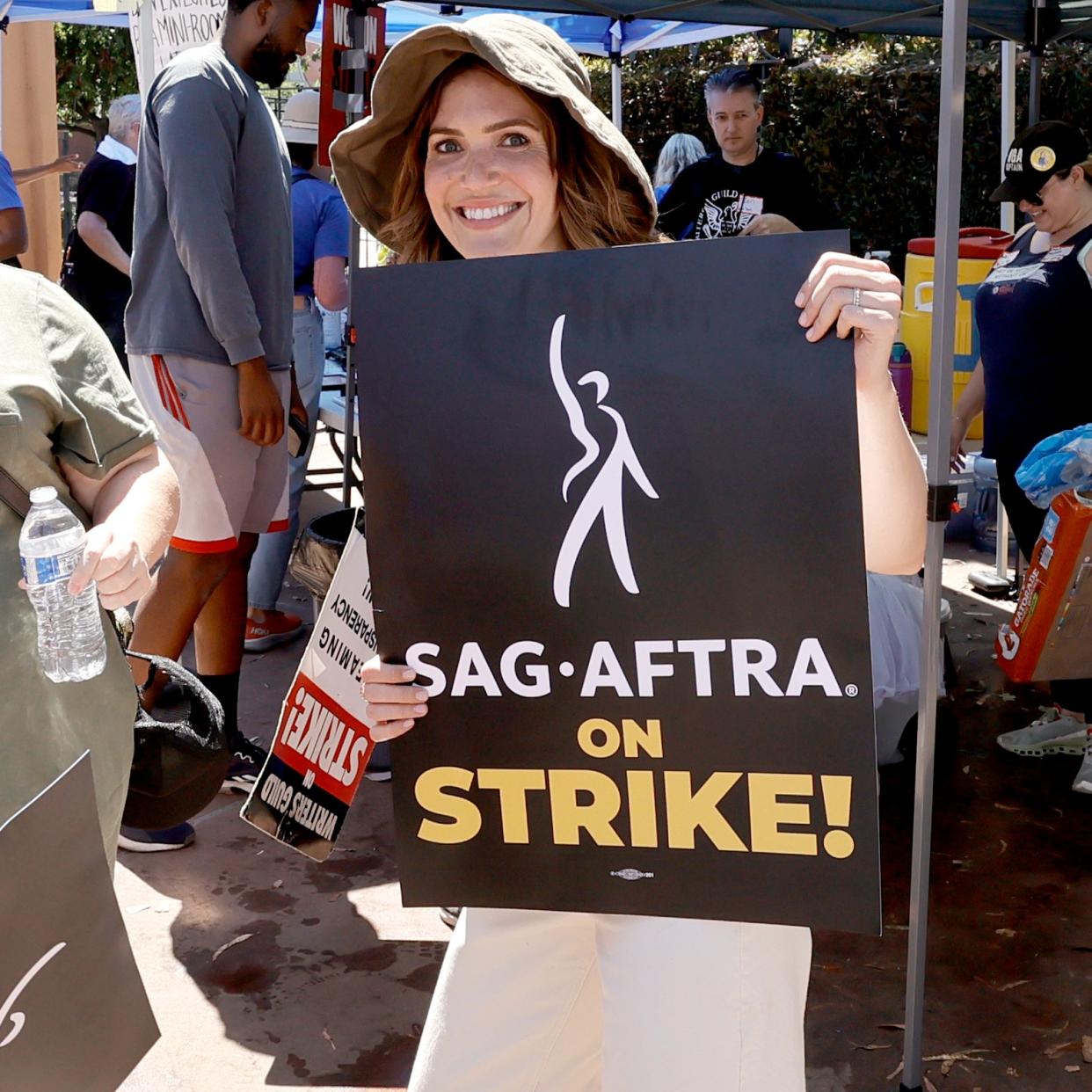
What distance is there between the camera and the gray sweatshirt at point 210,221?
3.41 m

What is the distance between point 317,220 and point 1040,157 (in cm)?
267

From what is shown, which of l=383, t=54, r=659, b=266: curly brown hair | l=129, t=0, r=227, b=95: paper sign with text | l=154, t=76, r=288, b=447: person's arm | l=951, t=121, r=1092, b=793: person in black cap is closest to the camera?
l=383, t=54, r=659, b=266: curly brown hair

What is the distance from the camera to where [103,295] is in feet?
20.7

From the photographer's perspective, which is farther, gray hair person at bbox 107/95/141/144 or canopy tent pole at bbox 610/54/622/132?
canopy tent pole at bbox 610/54/622/132

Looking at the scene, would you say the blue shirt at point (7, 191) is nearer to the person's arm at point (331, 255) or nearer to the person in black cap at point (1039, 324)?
the person's arm at point (331, 255)

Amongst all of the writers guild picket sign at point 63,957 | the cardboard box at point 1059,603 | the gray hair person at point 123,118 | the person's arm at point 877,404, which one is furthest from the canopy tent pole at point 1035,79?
the writers guild picket sign at point 63,957

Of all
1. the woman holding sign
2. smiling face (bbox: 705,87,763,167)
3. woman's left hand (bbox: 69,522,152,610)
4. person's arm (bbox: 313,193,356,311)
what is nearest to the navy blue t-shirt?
smiling face (bbox: 705,87,763,167)

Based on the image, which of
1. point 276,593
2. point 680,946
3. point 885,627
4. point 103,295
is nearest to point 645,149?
point 103,295

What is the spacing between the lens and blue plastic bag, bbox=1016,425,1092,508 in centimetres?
393

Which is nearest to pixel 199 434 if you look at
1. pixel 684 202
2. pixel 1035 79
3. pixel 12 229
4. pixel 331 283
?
pixel 331 283

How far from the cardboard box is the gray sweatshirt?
90.8 inches

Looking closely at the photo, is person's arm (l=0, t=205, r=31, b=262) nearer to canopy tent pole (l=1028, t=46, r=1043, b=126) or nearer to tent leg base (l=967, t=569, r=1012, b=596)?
tent leg base (l=967, t=569, r=1012, b=596)

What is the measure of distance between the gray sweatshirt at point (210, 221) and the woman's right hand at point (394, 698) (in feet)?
7.15

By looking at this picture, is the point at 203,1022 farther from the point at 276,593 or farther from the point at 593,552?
the point at 276,593
